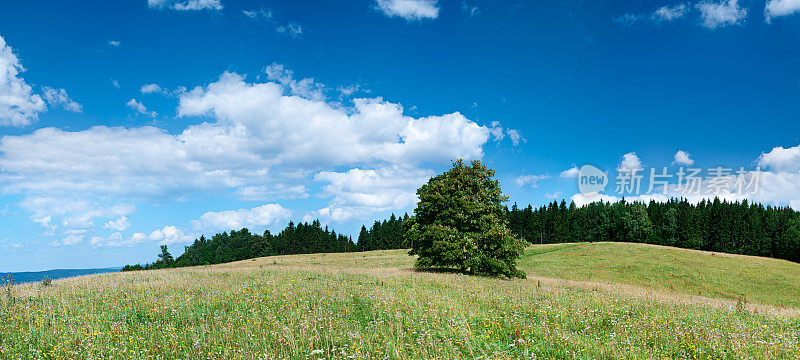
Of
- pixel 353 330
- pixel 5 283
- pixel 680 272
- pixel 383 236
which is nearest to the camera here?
pixel 353 330

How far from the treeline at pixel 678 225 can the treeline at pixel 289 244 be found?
4602cm

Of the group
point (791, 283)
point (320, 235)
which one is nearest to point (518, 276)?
point (791, 283)

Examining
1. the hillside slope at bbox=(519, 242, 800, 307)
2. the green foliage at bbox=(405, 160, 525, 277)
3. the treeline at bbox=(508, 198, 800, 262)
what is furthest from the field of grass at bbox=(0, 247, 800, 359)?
the treeline at bbox=(508, 198, 800, 262)

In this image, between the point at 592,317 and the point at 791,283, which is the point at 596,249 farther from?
the point at 592,317

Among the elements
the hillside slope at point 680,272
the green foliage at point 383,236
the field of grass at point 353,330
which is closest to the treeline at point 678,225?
the hillside slope at point 680,272

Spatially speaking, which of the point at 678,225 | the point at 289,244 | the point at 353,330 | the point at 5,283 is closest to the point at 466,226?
the point at 353,330

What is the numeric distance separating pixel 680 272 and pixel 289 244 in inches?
4589

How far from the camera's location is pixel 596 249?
201 feet

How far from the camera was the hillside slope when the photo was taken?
39.9m

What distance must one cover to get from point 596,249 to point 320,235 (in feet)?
313

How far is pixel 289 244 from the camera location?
442 feet

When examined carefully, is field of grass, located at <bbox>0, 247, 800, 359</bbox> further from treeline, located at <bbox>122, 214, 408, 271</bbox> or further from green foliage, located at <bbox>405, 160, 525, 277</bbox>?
treeline, located at <bbox>122, 214, 408, 271</bbox>

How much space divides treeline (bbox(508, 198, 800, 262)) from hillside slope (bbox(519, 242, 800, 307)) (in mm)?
23064

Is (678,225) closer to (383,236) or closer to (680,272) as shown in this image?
(680,272)
